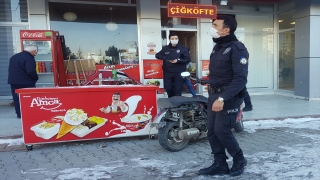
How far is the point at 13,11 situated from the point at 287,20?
9.66 meters

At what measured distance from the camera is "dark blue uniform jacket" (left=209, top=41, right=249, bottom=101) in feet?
10.2

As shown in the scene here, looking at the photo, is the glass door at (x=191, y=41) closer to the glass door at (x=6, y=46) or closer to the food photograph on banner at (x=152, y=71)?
the food photograph on banner at (x=152, y=71)

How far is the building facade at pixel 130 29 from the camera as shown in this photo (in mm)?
8680

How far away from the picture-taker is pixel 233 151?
132 inches

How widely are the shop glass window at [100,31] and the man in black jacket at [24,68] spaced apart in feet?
9.01

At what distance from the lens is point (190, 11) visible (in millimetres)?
6656

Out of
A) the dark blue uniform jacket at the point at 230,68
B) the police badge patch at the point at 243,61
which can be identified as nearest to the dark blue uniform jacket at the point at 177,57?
the dark blue uniform jacket at the point at 230,68

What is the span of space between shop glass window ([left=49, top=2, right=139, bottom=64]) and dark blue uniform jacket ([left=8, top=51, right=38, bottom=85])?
9.02 ft

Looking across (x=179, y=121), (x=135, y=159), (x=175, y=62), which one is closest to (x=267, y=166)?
(x=179, y=121)

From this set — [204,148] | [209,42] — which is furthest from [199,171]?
[209,42]

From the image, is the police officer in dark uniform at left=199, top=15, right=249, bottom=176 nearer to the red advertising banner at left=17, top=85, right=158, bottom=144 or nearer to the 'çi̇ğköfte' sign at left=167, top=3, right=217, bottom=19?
the red advertising banner at left=17, top=85, right=158, bottom=144

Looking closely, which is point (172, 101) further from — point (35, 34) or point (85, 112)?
point (35, 34)

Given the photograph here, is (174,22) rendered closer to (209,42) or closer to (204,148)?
(209,42)

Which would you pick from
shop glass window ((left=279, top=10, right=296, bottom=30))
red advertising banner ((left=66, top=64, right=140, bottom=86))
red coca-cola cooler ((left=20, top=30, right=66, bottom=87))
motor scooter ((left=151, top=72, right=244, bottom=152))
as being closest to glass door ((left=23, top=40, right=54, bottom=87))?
red coca-cola cooler ((left=20, top=30, right=66, bottom=87))
